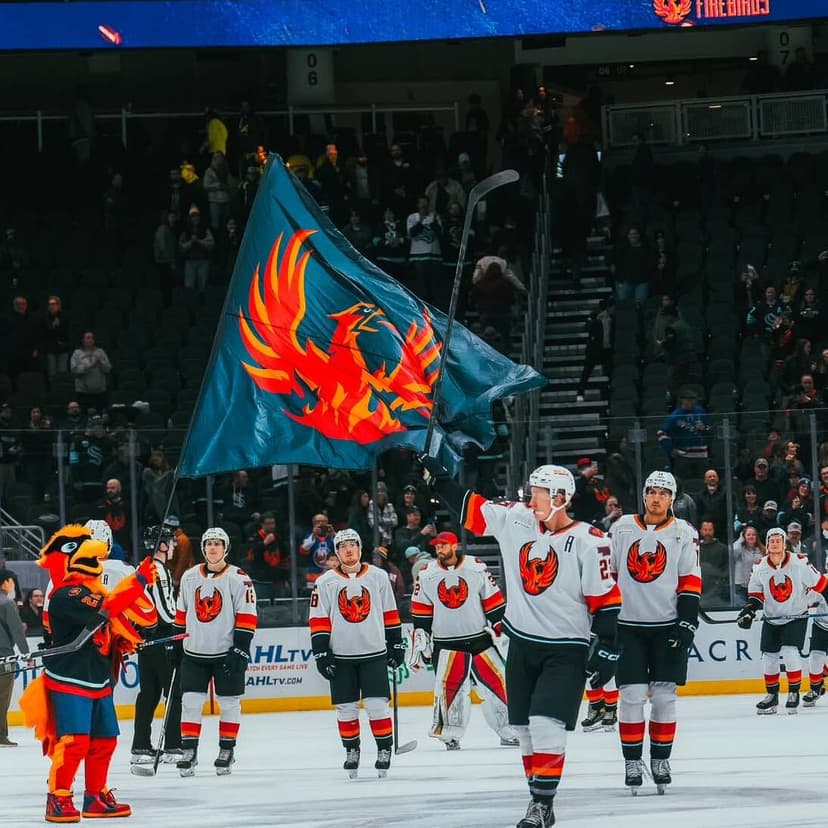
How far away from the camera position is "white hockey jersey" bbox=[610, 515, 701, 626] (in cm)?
1154

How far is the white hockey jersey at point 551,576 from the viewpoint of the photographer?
1008cm

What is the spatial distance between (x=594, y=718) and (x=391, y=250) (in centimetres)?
971

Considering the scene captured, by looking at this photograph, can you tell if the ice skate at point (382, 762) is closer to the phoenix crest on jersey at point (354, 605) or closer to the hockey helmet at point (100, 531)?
the phoenix crest on jersey at point (354, 605)

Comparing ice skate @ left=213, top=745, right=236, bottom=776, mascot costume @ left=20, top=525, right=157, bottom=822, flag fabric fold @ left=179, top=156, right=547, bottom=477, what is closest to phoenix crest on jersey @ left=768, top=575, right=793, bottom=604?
flag fabric fold @ left=179, top=156, right=547, bottom=477

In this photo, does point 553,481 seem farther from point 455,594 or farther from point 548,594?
point 455,594

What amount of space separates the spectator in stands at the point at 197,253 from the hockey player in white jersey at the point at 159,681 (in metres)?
10.8

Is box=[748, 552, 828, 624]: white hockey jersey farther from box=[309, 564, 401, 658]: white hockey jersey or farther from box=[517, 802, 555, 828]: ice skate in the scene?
box=[517, 802, 555, 828]: ice skate

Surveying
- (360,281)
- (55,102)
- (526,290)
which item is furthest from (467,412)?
(55,102)

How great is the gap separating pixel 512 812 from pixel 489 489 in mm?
9634

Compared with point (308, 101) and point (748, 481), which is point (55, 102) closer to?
point (308, 101)

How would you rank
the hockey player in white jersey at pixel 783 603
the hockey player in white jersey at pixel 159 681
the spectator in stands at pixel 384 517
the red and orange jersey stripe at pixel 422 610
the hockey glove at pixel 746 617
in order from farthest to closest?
the spectator in stands at pixel 384 517, the hockey player in white jersey at pixel 783 603, the hockey glove at pixel 746 617, the red and orange jersey stripe at pixel 422 610, the hockey player in white jersey at pixel 159 681

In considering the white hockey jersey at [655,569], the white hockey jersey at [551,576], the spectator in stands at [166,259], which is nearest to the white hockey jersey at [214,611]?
the white hockey jersey at [655,569]

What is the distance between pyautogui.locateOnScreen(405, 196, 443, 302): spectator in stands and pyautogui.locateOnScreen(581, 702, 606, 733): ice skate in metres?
8.57

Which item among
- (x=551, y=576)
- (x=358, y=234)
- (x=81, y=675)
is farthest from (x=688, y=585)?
(x=358, y=234)
